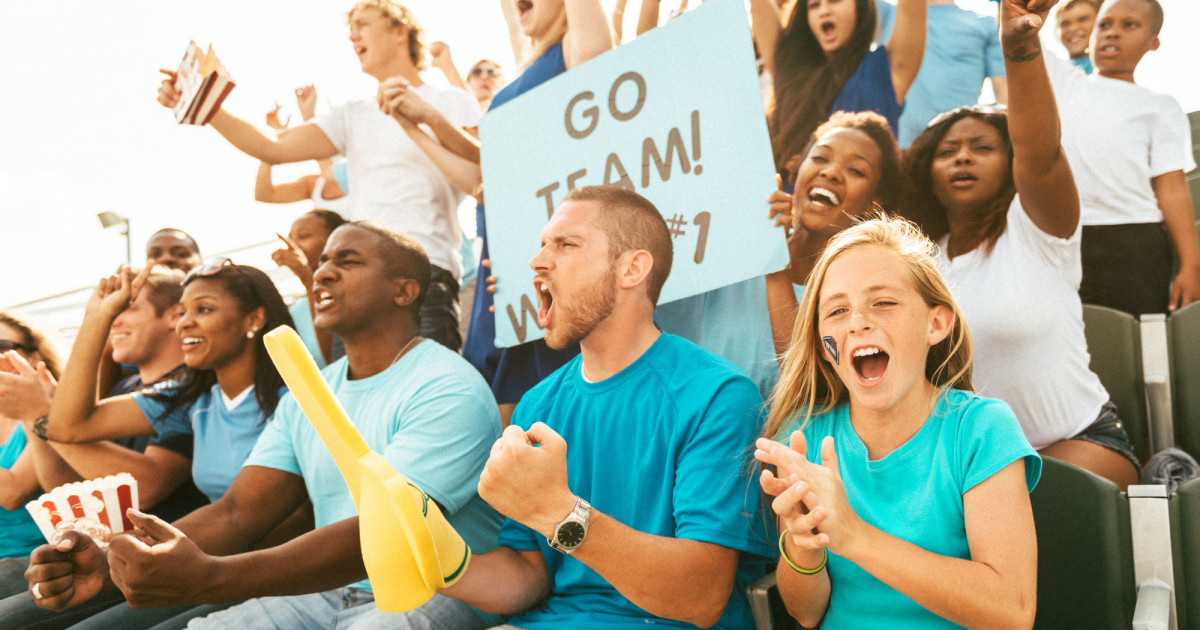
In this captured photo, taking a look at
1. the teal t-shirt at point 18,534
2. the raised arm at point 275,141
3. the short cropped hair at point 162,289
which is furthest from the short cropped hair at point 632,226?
the teal t-shirt at point 18,534

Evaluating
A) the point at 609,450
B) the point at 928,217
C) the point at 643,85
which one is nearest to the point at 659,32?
the point at 643,85

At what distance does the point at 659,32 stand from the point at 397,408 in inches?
46.8

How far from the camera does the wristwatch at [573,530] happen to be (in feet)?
4.40

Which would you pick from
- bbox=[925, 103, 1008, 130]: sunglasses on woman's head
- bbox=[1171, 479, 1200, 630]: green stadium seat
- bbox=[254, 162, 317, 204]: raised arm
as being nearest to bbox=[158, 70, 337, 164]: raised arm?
bbox=[254, 162, 317, 204]: raised arm

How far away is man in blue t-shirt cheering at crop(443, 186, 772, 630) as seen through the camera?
1366mm

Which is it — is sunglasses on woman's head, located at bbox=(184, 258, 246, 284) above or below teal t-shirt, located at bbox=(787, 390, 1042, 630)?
above

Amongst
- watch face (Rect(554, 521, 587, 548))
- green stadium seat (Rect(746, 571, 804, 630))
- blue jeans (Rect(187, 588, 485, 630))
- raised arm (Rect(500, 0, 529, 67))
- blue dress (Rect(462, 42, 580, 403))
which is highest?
raised arm (Rect(500, 0, 529, 67))

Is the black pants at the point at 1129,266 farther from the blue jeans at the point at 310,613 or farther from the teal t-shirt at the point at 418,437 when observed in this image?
the blue jeans at the point at 310,613

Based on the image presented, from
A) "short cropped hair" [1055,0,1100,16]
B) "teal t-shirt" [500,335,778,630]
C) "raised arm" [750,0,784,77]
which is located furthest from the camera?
"raised arm" [750,0,784,77]

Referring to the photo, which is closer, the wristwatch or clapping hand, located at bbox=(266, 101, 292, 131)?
the wristwatch

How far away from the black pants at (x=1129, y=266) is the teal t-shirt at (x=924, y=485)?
1.00 meters

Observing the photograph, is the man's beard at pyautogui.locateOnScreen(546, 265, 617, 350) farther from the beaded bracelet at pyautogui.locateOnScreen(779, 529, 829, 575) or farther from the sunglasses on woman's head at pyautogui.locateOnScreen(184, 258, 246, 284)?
the sunglasses on woman's head at pyautogui.locateOnScreen(184, 258, 246, 284)

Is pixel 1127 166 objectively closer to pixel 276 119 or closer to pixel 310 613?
pixel 310 613

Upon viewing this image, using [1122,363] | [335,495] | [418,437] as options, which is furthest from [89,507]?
[1122,363]
